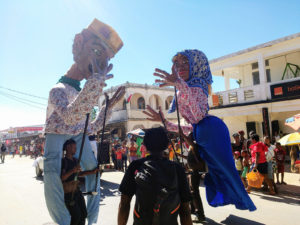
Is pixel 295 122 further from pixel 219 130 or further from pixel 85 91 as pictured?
pixel 85 91

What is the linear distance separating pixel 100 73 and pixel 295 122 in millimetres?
7358

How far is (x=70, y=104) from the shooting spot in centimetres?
208

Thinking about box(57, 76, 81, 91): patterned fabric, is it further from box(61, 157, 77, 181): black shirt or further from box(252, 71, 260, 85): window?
box(252, 71, 260, 85): window

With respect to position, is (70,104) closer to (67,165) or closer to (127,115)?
(67,165)

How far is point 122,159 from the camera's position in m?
11.3

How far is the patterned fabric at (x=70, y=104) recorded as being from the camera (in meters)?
2.04

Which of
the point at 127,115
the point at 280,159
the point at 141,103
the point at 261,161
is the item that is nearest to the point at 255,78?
the point at 280,159

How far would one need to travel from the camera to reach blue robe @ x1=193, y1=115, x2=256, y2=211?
256cm

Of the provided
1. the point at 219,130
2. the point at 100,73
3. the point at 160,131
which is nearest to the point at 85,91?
the point at 100,73

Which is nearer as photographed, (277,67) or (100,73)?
(100,73)

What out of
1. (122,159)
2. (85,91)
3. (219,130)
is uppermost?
(85,91)

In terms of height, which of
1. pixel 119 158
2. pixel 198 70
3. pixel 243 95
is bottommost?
pixel 119 158

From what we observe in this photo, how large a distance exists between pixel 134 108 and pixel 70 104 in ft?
77.0

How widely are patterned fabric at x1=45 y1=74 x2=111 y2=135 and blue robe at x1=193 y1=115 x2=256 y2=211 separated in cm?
127
